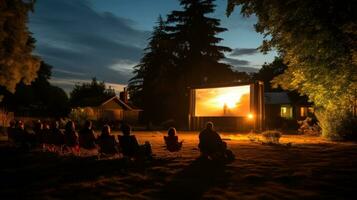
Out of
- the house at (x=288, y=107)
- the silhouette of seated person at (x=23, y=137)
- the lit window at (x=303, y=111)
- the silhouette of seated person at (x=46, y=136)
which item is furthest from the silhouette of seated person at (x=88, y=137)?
the lit window at (x=303, y=111)

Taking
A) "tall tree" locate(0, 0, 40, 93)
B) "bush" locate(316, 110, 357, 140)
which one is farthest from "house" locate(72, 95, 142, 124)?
"bush" locate(316, 110, 357, 140)

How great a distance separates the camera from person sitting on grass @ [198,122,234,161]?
38.3ft

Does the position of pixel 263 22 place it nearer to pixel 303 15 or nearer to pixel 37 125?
pixel 303 15

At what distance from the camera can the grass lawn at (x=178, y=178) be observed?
7.88 m

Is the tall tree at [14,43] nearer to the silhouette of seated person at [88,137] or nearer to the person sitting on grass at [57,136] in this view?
the person sitting on grass at [57,136]

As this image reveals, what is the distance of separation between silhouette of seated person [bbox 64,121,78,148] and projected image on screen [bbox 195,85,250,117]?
1756 cm

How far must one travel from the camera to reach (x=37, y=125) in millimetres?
14977

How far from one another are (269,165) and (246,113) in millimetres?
17949

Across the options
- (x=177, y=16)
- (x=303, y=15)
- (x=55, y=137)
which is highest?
(x=177, y=16)

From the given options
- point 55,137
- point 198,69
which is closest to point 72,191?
point 55,137

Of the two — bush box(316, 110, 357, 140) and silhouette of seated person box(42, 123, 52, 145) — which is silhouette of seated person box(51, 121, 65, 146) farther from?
bush box(316, 110, 357, 140)

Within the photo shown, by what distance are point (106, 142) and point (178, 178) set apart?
2999 millimetres

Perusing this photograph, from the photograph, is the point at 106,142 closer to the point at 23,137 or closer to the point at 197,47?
the point at 23,137

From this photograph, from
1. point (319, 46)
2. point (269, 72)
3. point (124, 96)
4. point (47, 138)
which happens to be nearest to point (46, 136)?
point (47, 138)
